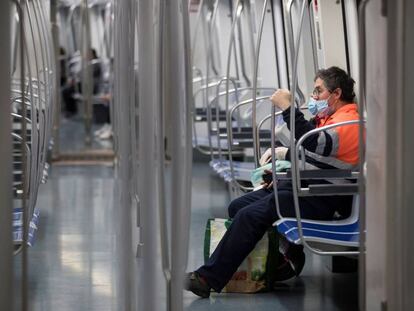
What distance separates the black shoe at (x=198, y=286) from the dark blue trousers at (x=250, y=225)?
0.09 ft

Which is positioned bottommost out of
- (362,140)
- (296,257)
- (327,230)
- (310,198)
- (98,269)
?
(98,269)

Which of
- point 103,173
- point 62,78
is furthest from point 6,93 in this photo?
point 62,78

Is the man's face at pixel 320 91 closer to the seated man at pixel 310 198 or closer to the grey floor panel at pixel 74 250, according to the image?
the seated man at pixel 310 198

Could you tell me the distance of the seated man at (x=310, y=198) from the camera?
5.19 metres

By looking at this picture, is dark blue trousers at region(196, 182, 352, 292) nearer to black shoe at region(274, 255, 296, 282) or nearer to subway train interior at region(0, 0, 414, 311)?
subway train interior at region(0, 0, 414, 311)

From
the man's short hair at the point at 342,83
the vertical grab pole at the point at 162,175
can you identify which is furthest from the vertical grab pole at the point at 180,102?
the man's short hair at the point at 342,83

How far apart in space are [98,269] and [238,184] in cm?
107

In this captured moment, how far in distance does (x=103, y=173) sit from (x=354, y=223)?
6.50 meters

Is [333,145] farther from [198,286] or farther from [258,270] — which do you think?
[198,286]

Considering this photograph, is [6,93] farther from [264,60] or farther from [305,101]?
[264,60]

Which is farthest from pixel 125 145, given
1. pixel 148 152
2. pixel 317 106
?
pixel 317 106

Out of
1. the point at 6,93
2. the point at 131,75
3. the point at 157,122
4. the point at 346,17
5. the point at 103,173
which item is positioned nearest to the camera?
the point at 6,93

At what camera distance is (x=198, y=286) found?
17.5 feet

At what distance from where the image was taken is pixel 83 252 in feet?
22.3
